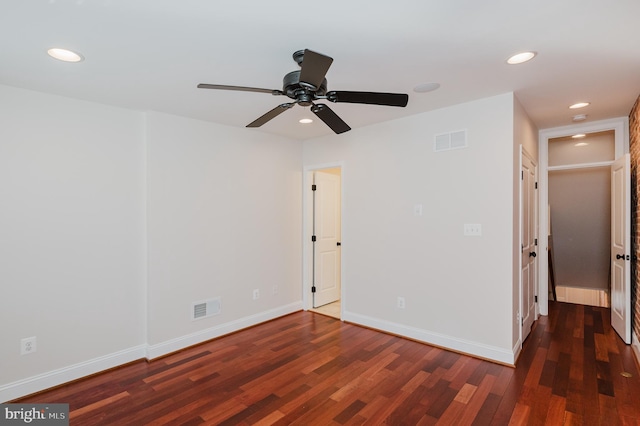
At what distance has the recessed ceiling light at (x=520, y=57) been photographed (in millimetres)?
2223

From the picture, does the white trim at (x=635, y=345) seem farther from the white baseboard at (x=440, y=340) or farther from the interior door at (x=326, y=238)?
the interior door at (x=326, y=238)

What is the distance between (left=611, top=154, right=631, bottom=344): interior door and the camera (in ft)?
11.2

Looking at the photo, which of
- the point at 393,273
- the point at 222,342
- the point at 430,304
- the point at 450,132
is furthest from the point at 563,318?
the point at 222,342

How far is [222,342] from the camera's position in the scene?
3699 mm

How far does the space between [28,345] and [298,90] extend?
2973 millimetres

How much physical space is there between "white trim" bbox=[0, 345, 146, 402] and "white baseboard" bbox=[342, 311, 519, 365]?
2.44 m

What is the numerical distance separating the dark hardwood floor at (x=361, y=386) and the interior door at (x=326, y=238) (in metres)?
1.34

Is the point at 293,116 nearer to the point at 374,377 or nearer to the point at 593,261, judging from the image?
the point at 374,377

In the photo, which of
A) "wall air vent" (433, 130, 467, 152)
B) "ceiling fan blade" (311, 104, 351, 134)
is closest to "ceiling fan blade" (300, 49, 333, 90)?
"ceiling fan blade" (311, 104, 351, 134)

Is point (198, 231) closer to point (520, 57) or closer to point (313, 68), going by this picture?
point (313, 68)

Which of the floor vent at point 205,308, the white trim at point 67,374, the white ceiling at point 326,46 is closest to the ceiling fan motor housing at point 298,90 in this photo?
the white ceiling at point 326,46

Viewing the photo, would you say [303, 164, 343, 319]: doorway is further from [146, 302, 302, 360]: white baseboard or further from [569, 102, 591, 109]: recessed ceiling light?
[569, 102, 591, 109]: recessed ceiling light

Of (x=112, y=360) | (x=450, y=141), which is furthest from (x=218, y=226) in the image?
(x=450, y=141)

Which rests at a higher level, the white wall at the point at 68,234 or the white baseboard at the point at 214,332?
the white wall at the point at 68,234
